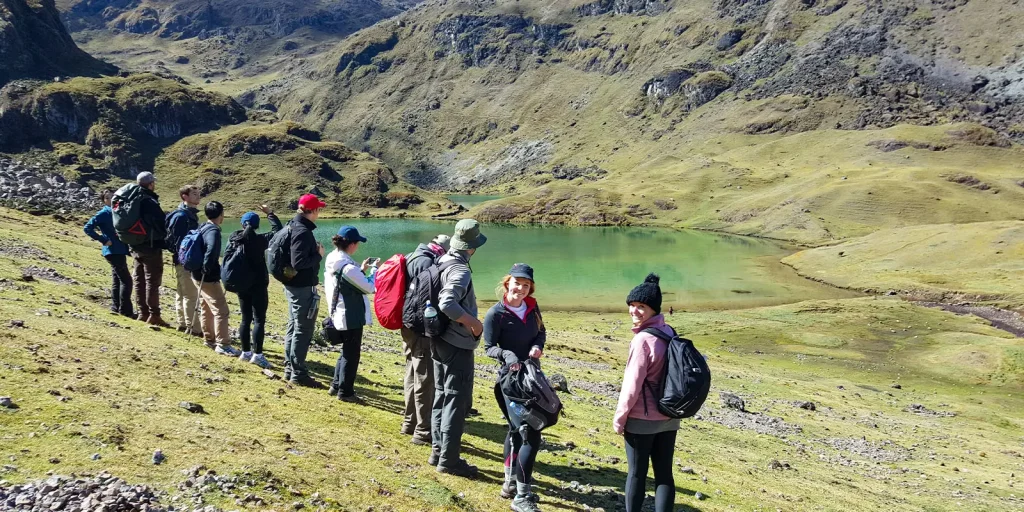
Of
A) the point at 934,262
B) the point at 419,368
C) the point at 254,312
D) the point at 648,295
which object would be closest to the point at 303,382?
the point at 254,312

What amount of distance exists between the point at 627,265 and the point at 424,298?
8412 centimetres

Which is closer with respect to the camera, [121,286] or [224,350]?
[224,350]

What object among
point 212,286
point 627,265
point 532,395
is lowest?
point 627,265

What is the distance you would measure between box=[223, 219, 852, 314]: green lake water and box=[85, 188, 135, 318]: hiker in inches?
1733

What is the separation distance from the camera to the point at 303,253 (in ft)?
41.3

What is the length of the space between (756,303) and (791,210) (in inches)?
3438

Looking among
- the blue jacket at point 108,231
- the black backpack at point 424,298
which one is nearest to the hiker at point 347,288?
the black backpack at point 424,298

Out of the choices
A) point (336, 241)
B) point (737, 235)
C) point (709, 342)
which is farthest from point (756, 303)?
point (737, 235)

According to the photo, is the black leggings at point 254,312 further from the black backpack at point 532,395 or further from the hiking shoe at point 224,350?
the black backpack at point 532,395

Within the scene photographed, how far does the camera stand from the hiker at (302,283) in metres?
12.6

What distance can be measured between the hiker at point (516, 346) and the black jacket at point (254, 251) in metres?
6.84

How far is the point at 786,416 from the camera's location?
24.2 m

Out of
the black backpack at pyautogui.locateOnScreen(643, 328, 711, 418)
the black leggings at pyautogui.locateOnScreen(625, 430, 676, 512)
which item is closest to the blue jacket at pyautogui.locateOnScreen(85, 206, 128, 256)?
the black leggings at pyautogui.locateOnScreen(625, 430, 676, 512)

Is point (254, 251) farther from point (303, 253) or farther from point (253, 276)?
point (303, 253)
